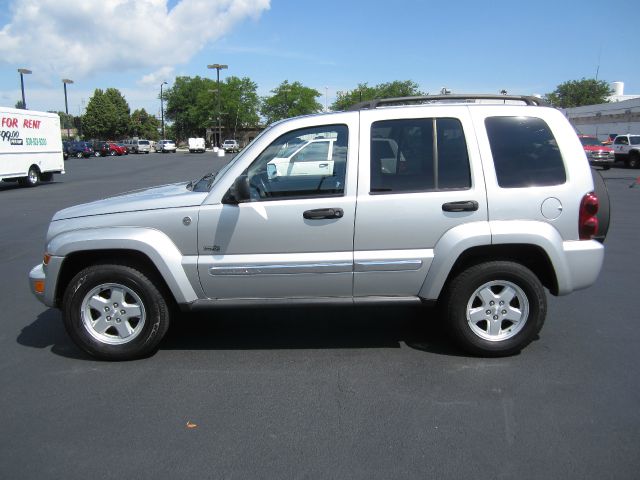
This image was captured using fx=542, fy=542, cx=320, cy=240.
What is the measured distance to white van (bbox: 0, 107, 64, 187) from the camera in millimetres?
18891

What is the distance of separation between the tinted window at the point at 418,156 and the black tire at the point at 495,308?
73cm

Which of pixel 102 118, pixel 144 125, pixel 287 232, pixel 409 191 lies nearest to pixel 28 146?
pixel 287 232

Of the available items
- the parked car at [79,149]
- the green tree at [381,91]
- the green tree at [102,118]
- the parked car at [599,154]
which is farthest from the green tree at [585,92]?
the green tree at [102,118]

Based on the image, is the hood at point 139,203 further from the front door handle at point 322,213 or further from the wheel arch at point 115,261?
the front door handle at point 322,213

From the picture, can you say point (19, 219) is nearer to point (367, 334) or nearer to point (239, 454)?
point (367, 334)

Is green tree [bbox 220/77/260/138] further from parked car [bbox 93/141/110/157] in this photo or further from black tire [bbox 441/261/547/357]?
black tire [bbox 441/261/547/357]

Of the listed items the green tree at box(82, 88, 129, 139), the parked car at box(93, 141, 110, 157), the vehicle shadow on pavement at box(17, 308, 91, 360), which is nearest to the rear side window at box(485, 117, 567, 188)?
the vehicle shadow on pavement at box(17, 308, 91, 360)

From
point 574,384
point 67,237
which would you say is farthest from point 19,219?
point 574,384

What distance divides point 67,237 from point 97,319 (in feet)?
2.25

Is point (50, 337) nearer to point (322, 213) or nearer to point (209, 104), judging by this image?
point (322, 213)

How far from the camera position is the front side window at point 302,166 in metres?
4.15

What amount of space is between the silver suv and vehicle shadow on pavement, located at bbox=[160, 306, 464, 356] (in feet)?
1.62

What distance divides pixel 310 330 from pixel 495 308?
1665mm

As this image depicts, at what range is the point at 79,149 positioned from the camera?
1982 inches
